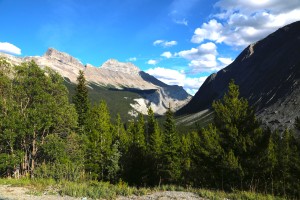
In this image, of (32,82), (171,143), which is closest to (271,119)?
(171,143)

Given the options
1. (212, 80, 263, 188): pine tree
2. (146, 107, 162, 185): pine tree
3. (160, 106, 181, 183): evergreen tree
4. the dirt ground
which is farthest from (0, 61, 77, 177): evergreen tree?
(146, 107, 162, 185): pine tree

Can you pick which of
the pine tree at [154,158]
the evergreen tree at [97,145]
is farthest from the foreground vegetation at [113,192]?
the pine tree at [154,158]

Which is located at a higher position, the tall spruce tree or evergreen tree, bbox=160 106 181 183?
the tall spruce tree

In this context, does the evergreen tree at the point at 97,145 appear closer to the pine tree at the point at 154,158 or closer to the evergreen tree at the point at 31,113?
the pine tree at the point at 154,158

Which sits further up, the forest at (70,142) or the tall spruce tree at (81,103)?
the tall spruce tree at (81,103)

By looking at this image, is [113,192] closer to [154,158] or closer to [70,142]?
[70,142]

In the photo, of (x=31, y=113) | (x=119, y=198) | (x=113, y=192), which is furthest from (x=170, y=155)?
(x=119, y=198)

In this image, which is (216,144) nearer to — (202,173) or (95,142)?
(202,173)

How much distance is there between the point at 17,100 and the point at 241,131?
945 inches

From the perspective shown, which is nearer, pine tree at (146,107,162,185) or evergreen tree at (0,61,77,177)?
evergreen tree at (0,61,77,177)

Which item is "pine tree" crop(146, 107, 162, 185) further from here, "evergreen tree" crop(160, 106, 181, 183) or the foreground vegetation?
the foreground vegetation

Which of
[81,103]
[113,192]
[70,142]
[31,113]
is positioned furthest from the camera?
[81,103]

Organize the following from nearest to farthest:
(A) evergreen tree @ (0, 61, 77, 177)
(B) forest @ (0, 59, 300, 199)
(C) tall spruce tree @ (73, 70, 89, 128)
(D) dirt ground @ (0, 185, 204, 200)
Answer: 1. (D) dirt ground @ (0, 185, 204, 200)
2. (B) forest @ (0, 59, 300, 199)
3. (A) evergreen tree @ (0, 61, 77, 177)
4. (C) tall spruce tree @ (73, 70, 89, 128)

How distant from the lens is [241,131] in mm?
30766
